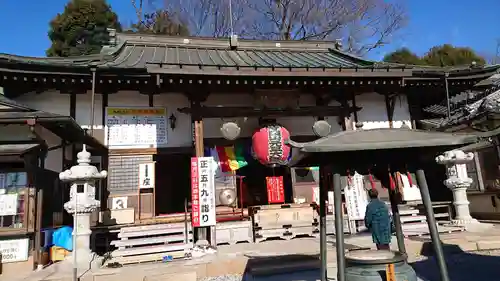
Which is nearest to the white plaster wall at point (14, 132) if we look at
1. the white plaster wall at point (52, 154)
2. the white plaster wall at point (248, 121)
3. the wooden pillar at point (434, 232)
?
the white plaster wall at point (52, 154)

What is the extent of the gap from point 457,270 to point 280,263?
3.45 m

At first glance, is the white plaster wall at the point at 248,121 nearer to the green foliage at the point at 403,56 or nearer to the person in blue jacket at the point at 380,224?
the person in blue jacket at the point at 380,224

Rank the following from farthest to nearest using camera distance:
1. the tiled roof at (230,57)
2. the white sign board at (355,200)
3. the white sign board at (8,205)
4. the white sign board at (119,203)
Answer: the tiled roof at (230,57), the white sign board at (355,200), the white sign board at (119,203), the white sign board at (8,205)

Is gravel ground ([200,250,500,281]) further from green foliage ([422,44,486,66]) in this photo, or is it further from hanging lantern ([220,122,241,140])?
green foliage ([422,44,486,66])

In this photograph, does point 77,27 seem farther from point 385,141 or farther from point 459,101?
point 385,141

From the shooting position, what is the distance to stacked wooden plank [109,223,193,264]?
25.4 ft

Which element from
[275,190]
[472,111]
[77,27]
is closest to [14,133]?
[275,190]

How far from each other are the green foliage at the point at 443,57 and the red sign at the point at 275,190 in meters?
18.4

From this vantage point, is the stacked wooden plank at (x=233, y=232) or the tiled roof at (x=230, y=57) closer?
the stacked wooden plank at (x=233, y=232)

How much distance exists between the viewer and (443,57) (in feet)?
84.8

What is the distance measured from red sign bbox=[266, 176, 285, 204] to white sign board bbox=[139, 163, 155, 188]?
3.60 m

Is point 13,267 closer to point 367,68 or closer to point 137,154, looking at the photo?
point 137,154

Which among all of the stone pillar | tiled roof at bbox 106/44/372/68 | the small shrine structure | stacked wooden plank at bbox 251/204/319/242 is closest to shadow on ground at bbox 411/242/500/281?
the stone pillar

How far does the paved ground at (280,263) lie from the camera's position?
20.6ft
